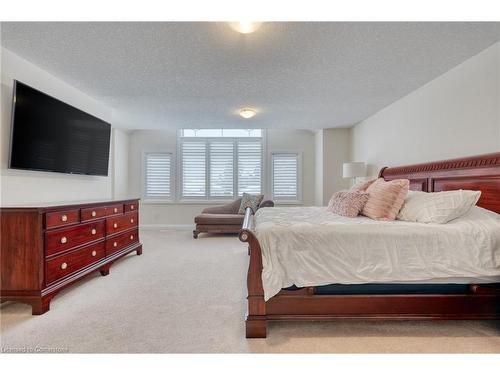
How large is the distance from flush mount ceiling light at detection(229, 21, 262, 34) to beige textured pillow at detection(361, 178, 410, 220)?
1923 mm

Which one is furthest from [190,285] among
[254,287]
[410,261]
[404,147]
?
[404,147]

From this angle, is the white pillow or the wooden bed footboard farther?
the white pillow

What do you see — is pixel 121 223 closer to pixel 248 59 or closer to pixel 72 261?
pixel 72 261

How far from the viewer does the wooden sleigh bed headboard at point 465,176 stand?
7.63 feet

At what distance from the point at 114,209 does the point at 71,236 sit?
89 centimetres

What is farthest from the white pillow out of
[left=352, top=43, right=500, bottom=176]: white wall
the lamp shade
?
the lamp shade

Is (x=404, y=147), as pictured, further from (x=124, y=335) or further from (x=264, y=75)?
(x=124, y=335)

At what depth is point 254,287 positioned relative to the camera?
1906 millimetres

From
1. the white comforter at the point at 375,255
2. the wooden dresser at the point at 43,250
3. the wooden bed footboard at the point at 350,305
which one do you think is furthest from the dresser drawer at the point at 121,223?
the white comforter at the point at 375,255

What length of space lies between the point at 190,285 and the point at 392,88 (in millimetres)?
3541

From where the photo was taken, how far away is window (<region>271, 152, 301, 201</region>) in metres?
6.96

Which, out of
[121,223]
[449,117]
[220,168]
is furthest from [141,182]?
[449,117]

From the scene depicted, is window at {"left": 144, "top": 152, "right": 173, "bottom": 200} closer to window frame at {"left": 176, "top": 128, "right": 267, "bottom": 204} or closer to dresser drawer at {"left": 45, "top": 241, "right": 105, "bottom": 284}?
window frame at {"left": 176, "top": 128, "right": 267, "bottom": 204}

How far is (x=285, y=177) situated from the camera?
6.97 m
